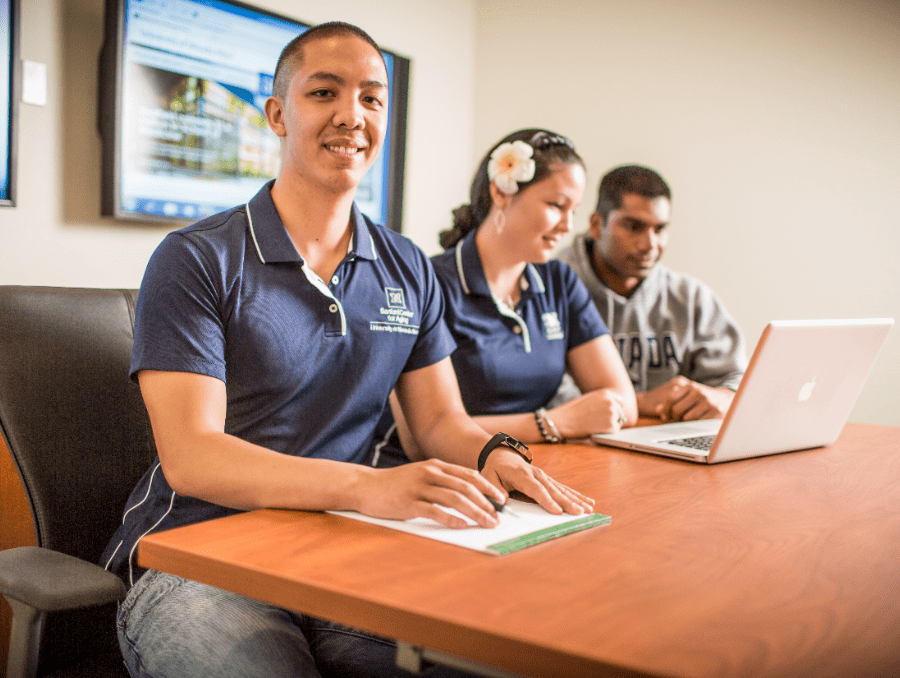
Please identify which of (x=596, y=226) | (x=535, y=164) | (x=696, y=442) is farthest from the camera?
(x=596, y=226)

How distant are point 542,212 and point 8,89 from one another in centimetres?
128

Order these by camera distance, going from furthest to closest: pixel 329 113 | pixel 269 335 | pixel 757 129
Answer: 1. pixel 757 129
2. pixel 329 113
3. pixel 269 335

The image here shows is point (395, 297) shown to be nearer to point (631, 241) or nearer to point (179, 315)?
point (179, 315)

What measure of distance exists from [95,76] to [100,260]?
1.57 ft

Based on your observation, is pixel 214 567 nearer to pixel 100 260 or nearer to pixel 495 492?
pixel 495 492

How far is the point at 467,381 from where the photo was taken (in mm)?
1772

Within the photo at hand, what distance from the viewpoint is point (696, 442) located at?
1.51m

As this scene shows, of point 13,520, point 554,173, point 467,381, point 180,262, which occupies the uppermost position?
point 554,173

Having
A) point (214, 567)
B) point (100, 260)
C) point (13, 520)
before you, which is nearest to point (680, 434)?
point (214, 567)

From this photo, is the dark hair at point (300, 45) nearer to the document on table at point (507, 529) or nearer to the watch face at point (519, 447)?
the watch face at point (519, 447)

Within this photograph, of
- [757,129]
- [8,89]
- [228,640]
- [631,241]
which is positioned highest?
[757,129]

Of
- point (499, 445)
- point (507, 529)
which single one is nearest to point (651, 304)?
point (499, 445)

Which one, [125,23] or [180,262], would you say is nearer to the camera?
[180,262]

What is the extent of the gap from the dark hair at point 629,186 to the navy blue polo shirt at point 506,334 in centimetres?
60
